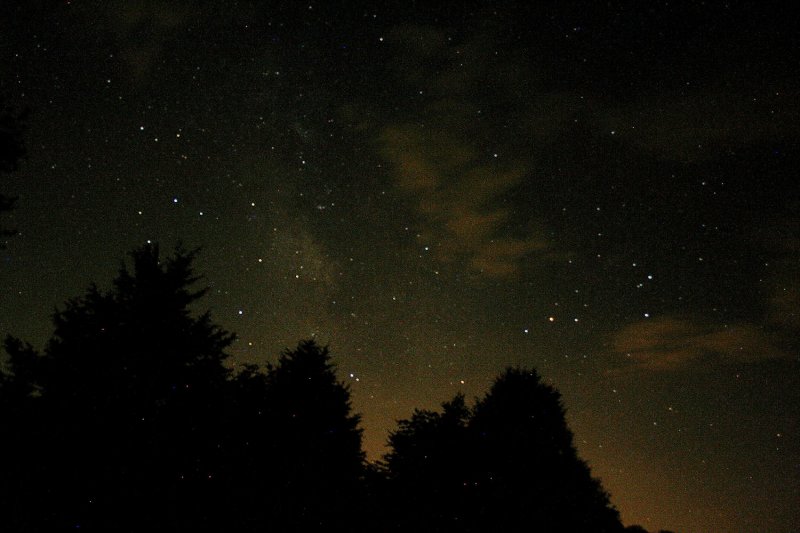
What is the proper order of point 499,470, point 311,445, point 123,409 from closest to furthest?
1. point 123,409
2. point 311,445
3. point 499,470

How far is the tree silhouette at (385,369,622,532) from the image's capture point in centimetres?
1398

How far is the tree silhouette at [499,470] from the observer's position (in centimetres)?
1398

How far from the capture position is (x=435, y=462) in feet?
49.6

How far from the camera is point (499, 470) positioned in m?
14.7

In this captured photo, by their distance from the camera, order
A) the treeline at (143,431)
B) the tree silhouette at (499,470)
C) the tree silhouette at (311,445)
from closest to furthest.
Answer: the treeline at (143,431), the tree silhouette at (311,445), the tree silhouette at (499,470)

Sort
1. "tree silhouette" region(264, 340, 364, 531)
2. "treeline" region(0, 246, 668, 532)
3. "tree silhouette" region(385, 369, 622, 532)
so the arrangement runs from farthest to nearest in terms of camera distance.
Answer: "tree silhouette" region(385, 369, 622, 532) < "tree silhouette" region(264, 340, 364, 531) < "treeline" region(0, 246, 668, 532)

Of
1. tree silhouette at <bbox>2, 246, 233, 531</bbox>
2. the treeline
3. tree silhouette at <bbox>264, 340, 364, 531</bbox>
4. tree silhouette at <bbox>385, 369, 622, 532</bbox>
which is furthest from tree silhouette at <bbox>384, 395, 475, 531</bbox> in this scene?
tree silhouette at <bbox>2, 246, 233, 531</bbox>

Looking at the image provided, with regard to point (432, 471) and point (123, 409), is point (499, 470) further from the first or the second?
point (123, 409)

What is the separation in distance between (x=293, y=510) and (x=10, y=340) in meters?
6.00

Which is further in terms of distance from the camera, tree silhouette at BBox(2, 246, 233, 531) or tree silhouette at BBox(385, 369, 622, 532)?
tree silhouette at BBox(385, 369, 622, 532)

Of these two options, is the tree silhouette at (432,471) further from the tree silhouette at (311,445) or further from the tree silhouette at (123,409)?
the tree silhouette at (123,409)

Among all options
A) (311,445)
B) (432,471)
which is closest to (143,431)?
(311,445)

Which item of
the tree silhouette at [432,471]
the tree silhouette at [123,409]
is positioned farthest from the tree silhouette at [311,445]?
the tree silhouette at [123,409]

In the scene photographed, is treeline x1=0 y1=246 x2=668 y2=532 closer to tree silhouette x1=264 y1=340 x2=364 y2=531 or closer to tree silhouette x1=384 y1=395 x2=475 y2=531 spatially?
tree silhouette x1=264 y1=340 x2=364 y2=531
